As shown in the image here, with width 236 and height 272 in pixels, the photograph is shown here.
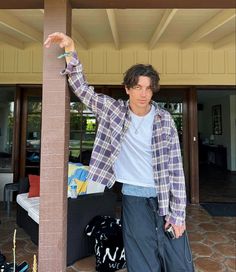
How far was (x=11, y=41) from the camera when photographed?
14.3 feet

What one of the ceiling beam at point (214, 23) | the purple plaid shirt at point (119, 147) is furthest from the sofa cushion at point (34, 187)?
the ceiling beam at point (214, 23)

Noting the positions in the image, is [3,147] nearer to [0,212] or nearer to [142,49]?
[0,212]

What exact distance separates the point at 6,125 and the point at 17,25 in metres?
2.23

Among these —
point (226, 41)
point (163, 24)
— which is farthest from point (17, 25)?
point (226, 41)

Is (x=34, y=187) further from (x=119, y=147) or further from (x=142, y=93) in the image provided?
(x=142, y=93)

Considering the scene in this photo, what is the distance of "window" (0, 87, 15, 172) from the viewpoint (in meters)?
4.97

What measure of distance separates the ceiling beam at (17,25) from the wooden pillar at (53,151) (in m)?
1.95

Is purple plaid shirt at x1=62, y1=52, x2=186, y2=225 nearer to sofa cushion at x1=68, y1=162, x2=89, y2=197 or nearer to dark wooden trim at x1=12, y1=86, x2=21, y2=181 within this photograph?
sofa cushion at x1=68, y1=162, x2=89, y2=197

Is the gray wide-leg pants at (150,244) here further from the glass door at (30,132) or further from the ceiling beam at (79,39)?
the glass door at (30,132)

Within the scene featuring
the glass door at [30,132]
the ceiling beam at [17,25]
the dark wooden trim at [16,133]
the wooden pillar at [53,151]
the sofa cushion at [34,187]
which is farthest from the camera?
the glass door at [30,132]

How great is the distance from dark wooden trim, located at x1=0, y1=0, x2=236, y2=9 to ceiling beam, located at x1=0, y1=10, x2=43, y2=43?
5.65 ft

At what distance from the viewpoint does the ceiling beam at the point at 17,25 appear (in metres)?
3.23

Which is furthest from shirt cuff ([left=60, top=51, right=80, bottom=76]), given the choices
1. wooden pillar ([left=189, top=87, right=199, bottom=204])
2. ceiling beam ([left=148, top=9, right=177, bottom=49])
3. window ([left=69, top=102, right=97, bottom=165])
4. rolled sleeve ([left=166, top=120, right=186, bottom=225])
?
wooden pillar ([left=189, top=87, right=199, bottom=204])

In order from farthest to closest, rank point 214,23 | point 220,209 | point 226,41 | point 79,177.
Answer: point 220,209
point 226,41
point 214,23
point 79,177
